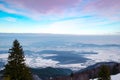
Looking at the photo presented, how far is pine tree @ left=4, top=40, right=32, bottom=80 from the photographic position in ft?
63.9

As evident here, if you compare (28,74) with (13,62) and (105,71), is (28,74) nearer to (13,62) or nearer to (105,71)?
(13,62)

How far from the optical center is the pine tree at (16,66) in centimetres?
1947

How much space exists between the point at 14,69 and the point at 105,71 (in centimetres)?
1395

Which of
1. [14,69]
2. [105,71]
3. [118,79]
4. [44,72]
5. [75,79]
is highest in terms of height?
[14,69]

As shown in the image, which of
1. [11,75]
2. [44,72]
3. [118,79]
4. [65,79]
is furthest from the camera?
[44,72]

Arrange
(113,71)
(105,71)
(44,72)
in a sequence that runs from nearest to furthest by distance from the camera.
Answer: (105,71)
(113,71)
(44,72)

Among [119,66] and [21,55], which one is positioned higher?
[21,55]

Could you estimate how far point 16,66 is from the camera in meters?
19.6

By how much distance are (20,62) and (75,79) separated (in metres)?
50.3

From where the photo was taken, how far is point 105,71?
29.7 m

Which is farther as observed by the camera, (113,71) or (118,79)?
(113,71)

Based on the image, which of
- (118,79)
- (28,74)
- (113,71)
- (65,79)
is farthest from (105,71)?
(113,71)

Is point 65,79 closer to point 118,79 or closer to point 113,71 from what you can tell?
point 113,71

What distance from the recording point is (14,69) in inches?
770
